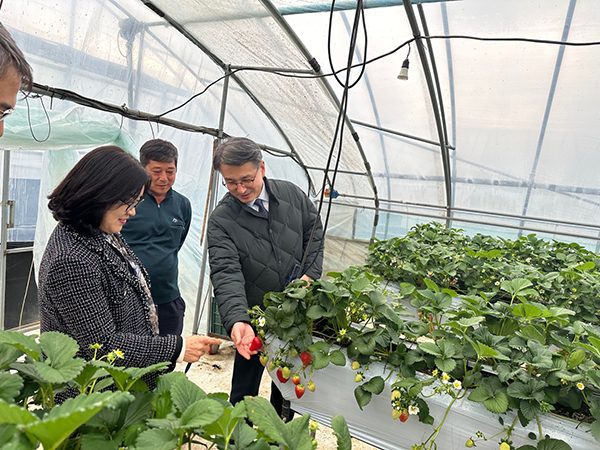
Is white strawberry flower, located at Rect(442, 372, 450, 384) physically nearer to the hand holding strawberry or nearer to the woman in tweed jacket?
the hand holding strawberry

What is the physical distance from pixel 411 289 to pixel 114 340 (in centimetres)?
99

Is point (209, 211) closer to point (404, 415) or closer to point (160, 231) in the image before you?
point (160, 231)

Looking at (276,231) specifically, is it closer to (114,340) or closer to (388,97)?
(114,340)

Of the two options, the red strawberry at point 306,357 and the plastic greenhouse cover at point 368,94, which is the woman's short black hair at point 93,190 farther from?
the plastic greenhouse cover at point 368,94

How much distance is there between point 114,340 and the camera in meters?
1.19

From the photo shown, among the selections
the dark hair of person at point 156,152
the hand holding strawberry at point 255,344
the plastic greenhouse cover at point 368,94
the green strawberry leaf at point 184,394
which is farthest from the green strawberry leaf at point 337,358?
the plastic greenhouse cover at point 368,94

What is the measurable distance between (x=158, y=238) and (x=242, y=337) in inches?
46.0

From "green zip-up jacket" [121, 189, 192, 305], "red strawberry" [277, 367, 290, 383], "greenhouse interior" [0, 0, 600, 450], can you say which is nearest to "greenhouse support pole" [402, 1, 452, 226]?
"greenhouse interior" [0, 0, 600, 450]

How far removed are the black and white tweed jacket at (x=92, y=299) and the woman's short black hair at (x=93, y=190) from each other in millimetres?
44

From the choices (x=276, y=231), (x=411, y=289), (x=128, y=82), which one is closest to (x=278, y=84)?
(x=128, y=82)

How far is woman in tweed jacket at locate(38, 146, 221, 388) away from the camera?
1148mm

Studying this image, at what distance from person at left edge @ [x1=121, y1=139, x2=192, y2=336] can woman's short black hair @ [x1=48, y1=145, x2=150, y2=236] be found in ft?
3.37

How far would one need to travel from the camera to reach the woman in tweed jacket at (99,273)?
1.15 metres

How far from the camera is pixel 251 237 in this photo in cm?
189
